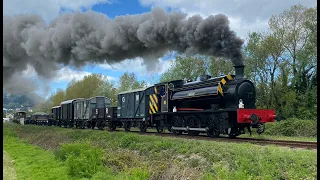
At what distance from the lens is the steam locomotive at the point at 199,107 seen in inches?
557

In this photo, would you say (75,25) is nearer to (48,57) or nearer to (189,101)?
(48,57)

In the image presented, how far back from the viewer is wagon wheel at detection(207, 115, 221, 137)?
14616 mm

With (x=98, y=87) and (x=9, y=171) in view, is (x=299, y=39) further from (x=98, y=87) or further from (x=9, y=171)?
(x=98, y=87)

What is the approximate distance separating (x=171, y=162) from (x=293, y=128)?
13.0m

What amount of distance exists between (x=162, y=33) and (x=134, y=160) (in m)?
7.68

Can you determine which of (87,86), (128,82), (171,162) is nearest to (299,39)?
(171,162)

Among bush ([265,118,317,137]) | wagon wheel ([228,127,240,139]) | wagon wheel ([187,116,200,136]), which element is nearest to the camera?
wagon wheel ([228,127,240,139])

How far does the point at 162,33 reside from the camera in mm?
16859

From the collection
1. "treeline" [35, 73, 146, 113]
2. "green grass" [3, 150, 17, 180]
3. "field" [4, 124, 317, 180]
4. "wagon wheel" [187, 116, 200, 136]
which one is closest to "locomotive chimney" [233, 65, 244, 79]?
"wagon wheel" [187, 116, 200, 136]

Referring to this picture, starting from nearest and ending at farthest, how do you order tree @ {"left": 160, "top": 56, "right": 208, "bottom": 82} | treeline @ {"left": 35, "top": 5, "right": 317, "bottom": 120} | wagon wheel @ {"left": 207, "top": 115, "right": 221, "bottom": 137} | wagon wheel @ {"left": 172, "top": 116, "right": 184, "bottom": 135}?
1. wagon wheel @ {"left": 207, "top": 115, "right": 221, "bottom": 137}
2. wagon wheel @ {"left": 172, "top": 116, "right": 184, "bottom": 135}
3. treeline @ {"left": 35, "top": 5, "right": 317, "bottom": 120}
4. tree @ {"left": 160, "top": 56, "right": 208, "bottom": 82}

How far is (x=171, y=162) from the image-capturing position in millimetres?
9852

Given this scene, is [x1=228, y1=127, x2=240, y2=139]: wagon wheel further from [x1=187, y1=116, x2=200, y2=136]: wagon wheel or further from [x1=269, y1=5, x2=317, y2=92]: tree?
[x1=269, y1=5, x2=317, y2=92]: tree

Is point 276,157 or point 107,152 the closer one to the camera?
point 276,157

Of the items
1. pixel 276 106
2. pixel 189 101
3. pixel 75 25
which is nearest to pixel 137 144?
pixel 189 101
